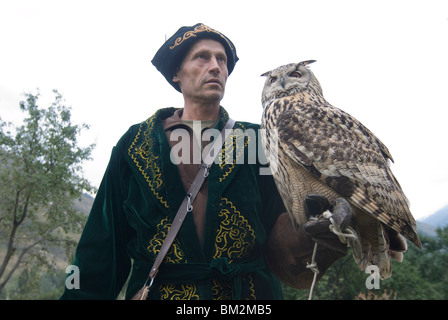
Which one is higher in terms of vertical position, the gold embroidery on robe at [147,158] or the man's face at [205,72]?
the man's face at [205,72]

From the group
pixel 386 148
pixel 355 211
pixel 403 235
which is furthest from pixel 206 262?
pixel 386 148

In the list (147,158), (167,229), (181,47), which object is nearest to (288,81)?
(181,47)

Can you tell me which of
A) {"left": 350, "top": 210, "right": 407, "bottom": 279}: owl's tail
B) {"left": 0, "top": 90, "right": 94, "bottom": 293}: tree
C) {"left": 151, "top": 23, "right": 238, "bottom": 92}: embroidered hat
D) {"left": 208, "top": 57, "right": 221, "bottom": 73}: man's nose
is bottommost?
{"left": 350, "top": 210, "right": 407, "bottom": 279}: owl's tail

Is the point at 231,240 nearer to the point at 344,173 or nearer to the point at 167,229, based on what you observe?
the point at 167,229

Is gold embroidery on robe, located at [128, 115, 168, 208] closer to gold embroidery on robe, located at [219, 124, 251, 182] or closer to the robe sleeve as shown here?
the robe sleeve

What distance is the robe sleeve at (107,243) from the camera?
2.06 m

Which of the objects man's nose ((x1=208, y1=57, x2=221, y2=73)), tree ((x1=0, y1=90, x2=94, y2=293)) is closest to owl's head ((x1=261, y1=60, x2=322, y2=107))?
man's nose ((x1=208, y1=57, x2=221, y2=73))

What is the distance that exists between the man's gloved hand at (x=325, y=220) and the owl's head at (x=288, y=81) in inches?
33.8

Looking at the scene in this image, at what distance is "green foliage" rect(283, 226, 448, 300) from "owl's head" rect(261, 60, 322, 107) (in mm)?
14120

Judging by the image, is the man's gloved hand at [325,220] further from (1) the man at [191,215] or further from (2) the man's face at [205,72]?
(2) the man's face at [205,72]

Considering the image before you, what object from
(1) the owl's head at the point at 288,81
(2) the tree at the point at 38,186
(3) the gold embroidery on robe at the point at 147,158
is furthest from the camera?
(2) the tree at the point at 38,186

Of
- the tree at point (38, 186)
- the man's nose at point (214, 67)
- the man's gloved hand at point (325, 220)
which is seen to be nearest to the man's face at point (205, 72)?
the man's nose at point (214, 67)

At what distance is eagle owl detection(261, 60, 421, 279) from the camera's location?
1.79 m

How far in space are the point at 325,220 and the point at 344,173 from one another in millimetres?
313
